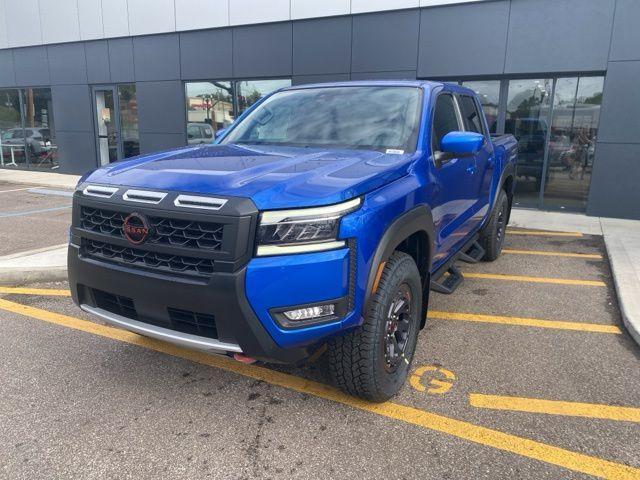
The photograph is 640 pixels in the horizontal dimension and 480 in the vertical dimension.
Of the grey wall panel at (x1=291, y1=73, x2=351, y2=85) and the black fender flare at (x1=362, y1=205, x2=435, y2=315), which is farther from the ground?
the grey wall panel at (x1=291, y1=73, x2=351, y2=85)

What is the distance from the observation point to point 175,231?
8.49 feet

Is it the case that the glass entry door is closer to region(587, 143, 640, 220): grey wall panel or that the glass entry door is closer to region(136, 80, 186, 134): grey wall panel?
region(136, 80, 186, 134): grey wall panel

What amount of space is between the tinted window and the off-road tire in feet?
6.13

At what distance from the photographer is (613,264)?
6070 millimetres

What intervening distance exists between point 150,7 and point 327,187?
1269 cm

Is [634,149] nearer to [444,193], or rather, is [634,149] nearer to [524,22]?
[524,22]

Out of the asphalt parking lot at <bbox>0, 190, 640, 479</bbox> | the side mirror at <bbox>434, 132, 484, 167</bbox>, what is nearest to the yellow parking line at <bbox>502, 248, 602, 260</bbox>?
the asphalt parking lot at <bbox>0, 190, 640, 479</bbox>

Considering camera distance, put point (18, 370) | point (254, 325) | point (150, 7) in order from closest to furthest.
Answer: point (254, 325) < point (18, 370) < point (150, 7)

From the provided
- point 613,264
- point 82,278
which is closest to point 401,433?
point 82,278

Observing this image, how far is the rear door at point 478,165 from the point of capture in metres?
4.81

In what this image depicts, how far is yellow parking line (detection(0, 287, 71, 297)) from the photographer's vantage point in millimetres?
5168

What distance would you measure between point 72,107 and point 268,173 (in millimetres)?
14722

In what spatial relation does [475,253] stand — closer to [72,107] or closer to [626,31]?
[626,31]

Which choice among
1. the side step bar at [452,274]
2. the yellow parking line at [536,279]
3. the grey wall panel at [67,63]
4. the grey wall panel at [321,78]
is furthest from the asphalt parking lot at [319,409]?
the grey wall panel at [67,63]
